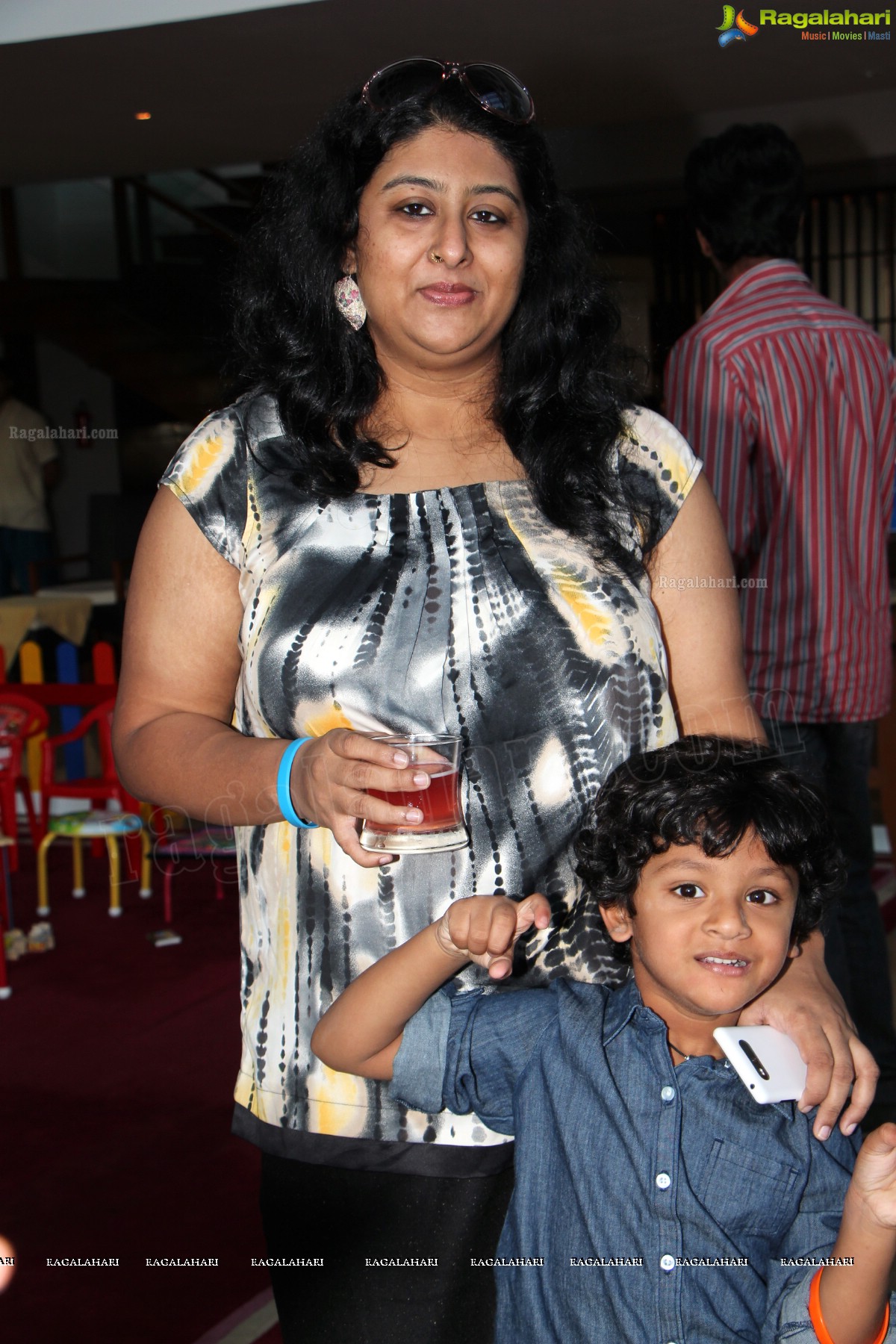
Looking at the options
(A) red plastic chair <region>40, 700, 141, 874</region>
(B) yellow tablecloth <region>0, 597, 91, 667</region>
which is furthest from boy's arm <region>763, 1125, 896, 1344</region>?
(B) yellow tablecloth <region>0, 597, 91, 667</region>

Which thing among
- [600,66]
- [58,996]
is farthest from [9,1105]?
[600,66]

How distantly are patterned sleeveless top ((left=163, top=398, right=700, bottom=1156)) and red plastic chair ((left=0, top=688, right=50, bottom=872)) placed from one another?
3.22 m

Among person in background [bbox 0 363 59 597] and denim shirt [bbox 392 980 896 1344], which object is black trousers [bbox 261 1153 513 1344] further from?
person in background [bbox 0 363 59 597]

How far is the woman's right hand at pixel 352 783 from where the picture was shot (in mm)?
1142

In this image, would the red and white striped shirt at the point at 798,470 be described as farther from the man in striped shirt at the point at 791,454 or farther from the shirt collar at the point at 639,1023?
the shirt collar at the point at 639,1023

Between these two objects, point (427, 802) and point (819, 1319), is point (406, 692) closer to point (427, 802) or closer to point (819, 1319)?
point (427, 802)

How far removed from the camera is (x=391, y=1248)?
53.1 inches

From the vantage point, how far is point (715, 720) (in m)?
1.45

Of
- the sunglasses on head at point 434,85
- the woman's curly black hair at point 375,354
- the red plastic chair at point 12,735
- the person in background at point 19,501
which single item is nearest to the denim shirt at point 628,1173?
the woman's curly black hair at point 375,354

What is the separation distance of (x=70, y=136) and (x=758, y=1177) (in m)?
6.63

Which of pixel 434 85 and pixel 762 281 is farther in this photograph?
pixel 762 281

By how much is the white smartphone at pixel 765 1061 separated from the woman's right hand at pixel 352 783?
1.19ft

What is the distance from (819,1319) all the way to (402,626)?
30.4 inches

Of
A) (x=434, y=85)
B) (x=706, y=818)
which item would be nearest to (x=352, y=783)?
(x=706, y=818)
